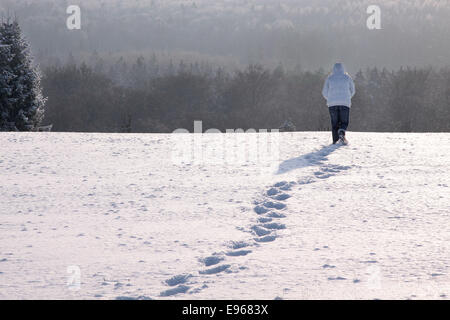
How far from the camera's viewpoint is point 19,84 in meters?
30.1

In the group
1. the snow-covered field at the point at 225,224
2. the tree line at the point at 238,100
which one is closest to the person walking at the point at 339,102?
the snow-covered field at the point at 225,224

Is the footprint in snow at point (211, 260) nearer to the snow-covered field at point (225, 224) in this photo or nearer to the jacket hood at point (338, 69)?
the snow-covered field at point (225, 224)

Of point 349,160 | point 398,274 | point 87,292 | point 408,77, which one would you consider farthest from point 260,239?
point 408,77

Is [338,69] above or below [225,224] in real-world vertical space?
above

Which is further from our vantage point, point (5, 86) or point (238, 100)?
point (238, 100)

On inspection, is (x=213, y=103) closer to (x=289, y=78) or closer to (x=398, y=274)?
(x=289, y=78)

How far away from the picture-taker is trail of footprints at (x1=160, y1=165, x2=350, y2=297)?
4223mm

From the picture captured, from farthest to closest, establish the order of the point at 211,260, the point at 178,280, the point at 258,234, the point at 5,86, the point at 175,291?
the point at 5,86, the point at 258,234, the point at 211,260, the point at 178,280, the point at 175,291

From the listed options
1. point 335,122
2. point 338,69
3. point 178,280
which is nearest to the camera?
point 178,280

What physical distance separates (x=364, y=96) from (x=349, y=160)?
213 ft

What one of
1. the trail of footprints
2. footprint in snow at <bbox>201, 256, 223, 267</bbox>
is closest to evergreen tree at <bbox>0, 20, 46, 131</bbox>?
the trail of footprints

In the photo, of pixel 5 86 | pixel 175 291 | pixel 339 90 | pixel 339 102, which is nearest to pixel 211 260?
pixel 175 291

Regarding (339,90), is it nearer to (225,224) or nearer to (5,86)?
(225,224)

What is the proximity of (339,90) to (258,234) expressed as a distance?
6.28m
